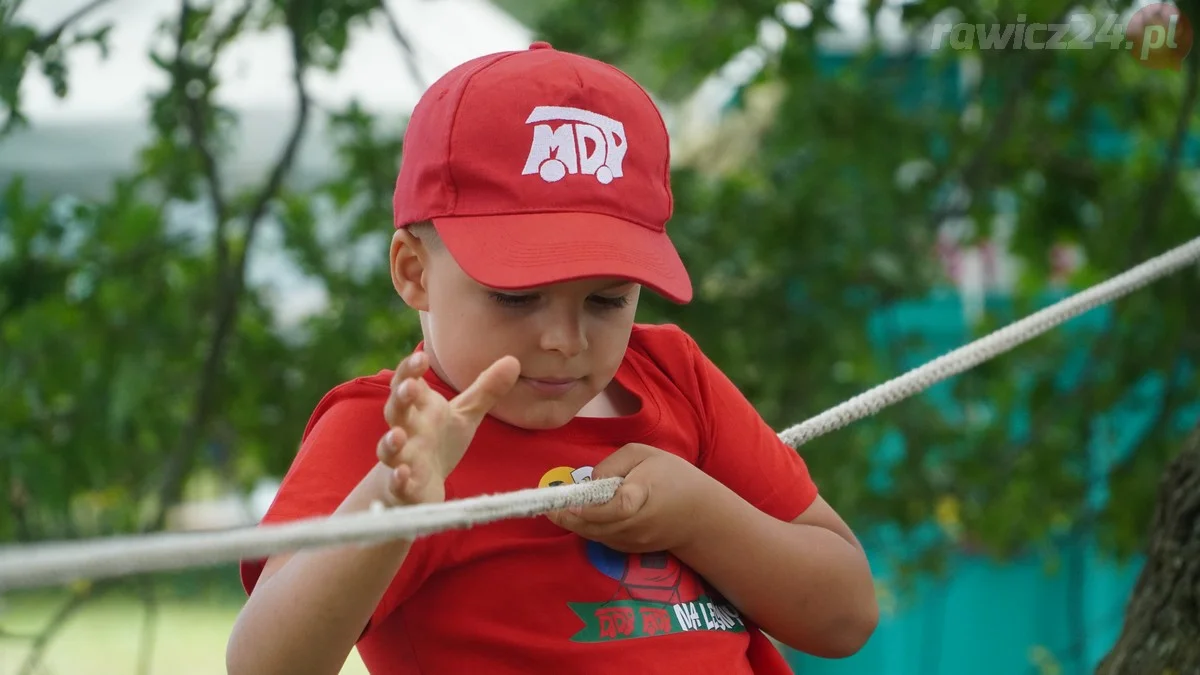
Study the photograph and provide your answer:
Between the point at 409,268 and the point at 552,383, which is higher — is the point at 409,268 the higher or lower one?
the higher one

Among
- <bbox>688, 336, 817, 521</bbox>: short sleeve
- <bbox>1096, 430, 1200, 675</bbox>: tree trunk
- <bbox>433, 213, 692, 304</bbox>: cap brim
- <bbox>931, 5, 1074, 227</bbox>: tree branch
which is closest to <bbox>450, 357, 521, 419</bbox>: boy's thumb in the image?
<bbox>433, 213, 692, 304</bbox>: cap brim

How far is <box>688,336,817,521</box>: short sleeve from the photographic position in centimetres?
124

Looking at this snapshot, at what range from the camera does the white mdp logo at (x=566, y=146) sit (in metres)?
1.07

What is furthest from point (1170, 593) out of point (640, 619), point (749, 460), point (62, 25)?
point (62, 25)

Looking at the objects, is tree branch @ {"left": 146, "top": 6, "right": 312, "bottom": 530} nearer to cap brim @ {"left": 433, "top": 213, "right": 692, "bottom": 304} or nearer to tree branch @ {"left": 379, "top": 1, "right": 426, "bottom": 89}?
tree branch @ {"left": 379, "top": 1, "right": 426, "bottom": 89}

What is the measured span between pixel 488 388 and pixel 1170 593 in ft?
2.83

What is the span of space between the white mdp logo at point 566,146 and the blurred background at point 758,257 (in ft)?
4.04

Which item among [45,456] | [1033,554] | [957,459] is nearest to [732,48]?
[957,459]

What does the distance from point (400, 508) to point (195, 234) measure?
2030mm

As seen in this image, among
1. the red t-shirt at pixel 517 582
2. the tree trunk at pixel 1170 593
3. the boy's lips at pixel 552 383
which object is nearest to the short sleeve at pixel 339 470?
the red t-shirt at pixel 517 582

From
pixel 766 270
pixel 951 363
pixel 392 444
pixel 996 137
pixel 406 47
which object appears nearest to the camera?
pixel 392 444

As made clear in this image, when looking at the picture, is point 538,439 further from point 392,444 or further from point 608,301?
point 392,444

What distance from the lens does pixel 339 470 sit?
1.03 meters

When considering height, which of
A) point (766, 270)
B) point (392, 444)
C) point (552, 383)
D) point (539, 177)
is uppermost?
point (766, 270)
